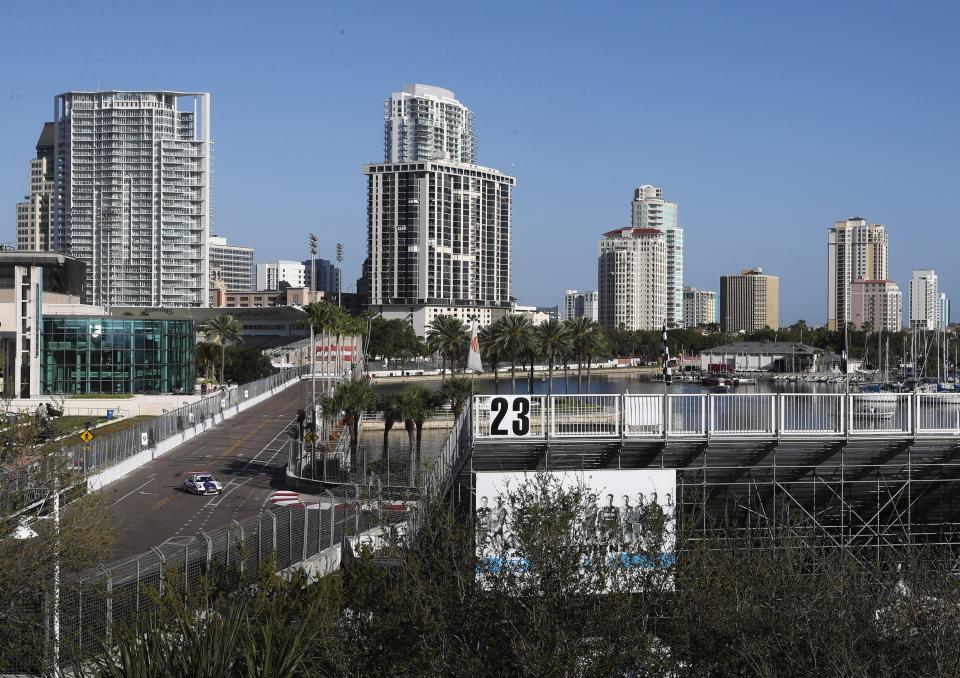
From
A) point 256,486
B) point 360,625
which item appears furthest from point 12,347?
point 360,625

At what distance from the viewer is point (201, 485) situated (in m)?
47.8

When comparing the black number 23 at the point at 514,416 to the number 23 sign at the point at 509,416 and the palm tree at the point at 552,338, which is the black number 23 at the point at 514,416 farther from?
the palm tree at the point at 552,338

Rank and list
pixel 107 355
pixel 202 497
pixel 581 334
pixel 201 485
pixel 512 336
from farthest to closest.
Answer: pixel 581 334
pixel 512 336
pixel 107 355
pixel 201 485
pixel 202 497

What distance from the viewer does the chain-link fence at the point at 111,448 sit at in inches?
816

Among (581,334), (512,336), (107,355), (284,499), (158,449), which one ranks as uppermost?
(581,334)

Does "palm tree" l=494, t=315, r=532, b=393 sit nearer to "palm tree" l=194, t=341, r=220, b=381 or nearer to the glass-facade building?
the glass-facade building

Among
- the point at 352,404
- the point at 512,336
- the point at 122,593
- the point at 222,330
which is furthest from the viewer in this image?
the point at 222,330

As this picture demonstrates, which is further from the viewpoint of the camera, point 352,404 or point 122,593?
point 352,404

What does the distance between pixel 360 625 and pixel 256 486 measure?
1470 inches

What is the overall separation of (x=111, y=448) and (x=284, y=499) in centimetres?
1181

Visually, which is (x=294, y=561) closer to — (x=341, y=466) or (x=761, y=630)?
(x=761, y=630)

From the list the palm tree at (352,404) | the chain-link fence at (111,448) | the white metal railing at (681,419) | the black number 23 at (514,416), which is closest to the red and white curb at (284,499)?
the chain-link fence at (111,448)

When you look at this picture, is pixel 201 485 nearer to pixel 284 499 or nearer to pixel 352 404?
pixel 284 499

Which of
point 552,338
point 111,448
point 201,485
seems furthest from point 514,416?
point 552,338
